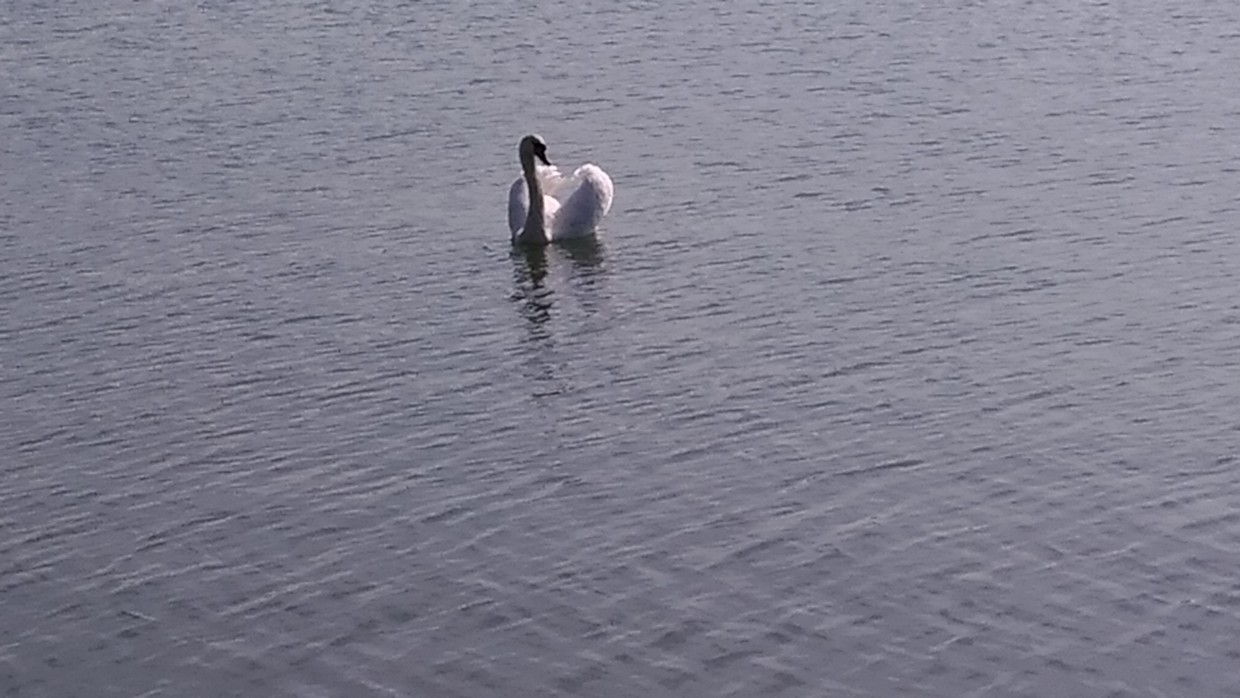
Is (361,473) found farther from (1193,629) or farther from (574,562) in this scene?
(1193,629)

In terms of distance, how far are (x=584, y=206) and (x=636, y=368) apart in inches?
186

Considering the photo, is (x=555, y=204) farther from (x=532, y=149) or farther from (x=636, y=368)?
(x=636, y=368)

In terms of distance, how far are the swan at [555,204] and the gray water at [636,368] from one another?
10.6 inches

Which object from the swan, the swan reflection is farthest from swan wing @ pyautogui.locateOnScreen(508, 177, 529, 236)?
the swan reflection

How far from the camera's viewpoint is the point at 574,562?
13664 millimetres

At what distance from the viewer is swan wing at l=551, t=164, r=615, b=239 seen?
72.5ft

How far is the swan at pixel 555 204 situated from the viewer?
72.4ft

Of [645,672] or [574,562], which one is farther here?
[574,562]

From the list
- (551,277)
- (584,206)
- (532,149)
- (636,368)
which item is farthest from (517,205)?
(636,368)

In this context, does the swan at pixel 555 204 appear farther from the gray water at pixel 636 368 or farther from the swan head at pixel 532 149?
the gray water at pixel 636 368

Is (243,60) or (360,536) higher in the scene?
(243,60)

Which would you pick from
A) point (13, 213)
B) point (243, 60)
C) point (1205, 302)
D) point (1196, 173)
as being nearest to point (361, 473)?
point (1205, 302)

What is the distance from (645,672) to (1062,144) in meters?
13.1

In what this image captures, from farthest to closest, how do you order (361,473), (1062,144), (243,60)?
(243,60) < (1062,144) < (361,473)
